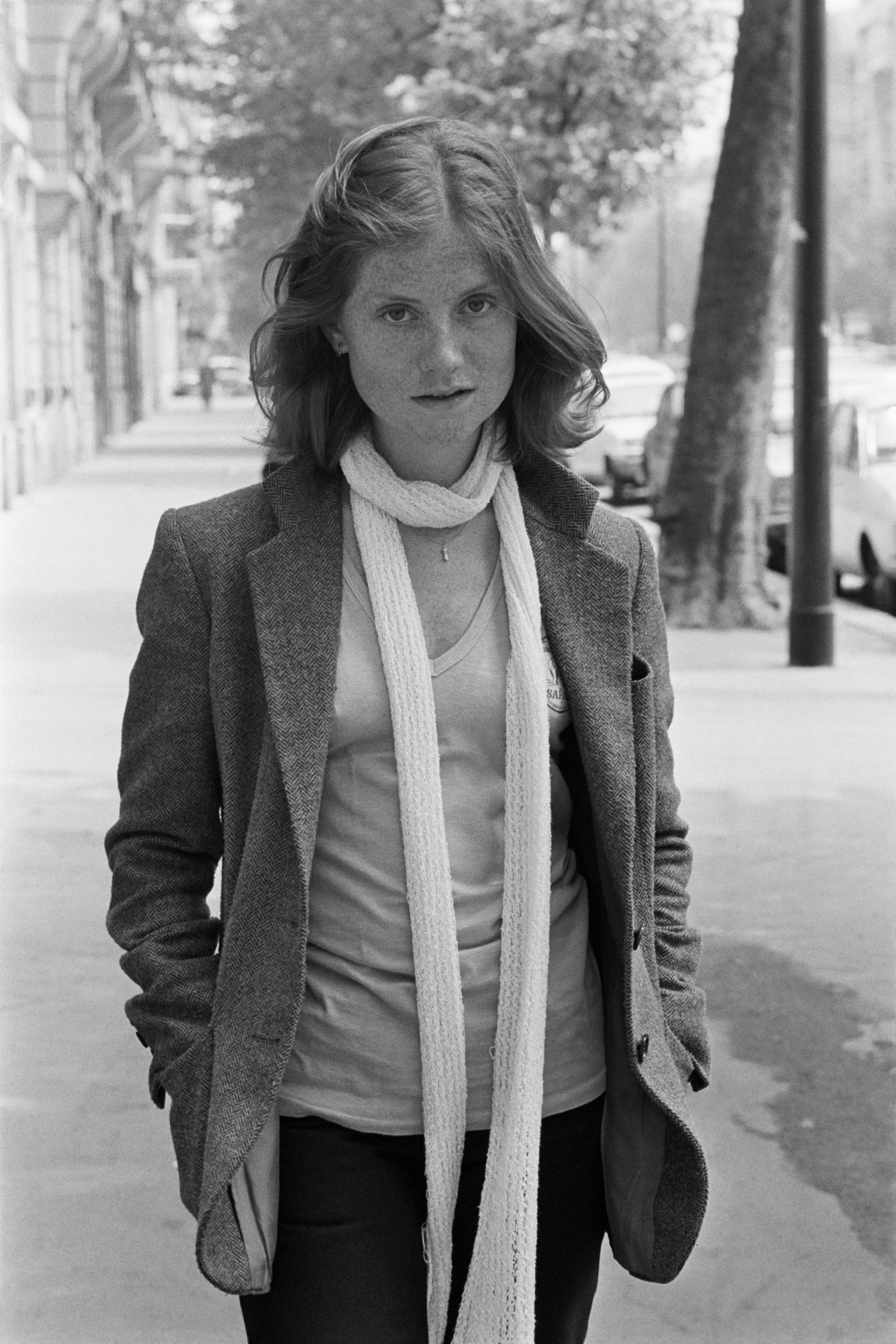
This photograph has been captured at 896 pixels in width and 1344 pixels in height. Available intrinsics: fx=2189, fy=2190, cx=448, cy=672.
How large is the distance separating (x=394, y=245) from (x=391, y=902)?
2.30 feet

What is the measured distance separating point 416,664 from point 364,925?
28 centimetres

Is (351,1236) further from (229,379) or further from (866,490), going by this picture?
(229,379)

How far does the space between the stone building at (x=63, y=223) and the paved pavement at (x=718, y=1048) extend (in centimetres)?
1448

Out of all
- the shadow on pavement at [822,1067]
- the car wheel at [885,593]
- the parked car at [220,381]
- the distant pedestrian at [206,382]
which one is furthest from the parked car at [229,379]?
the shadow on pavement at [822,1067]

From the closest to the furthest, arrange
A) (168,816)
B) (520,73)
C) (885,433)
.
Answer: (168,816), (885,433), (520,73)

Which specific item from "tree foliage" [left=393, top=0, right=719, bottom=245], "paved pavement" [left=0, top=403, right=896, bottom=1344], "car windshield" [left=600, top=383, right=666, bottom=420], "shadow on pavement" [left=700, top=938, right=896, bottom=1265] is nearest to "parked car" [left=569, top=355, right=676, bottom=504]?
"car windshield" [left=600, top=383, right=666, bottom=420]

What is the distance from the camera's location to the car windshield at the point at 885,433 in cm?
1705

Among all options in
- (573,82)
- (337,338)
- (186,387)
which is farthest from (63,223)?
(186,387)

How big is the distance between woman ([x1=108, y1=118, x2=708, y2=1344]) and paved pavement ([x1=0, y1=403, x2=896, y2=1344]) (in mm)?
543

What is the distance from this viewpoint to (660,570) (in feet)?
47.8

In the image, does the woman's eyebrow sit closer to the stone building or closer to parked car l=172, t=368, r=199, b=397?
the stone building

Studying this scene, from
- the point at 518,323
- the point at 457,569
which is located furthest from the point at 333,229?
the point at 457,569

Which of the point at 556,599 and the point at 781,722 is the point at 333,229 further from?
the point at 781,722

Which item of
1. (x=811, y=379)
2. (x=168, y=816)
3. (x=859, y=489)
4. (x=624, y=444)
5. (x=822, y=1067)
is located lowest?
(x=822, y=1067)
